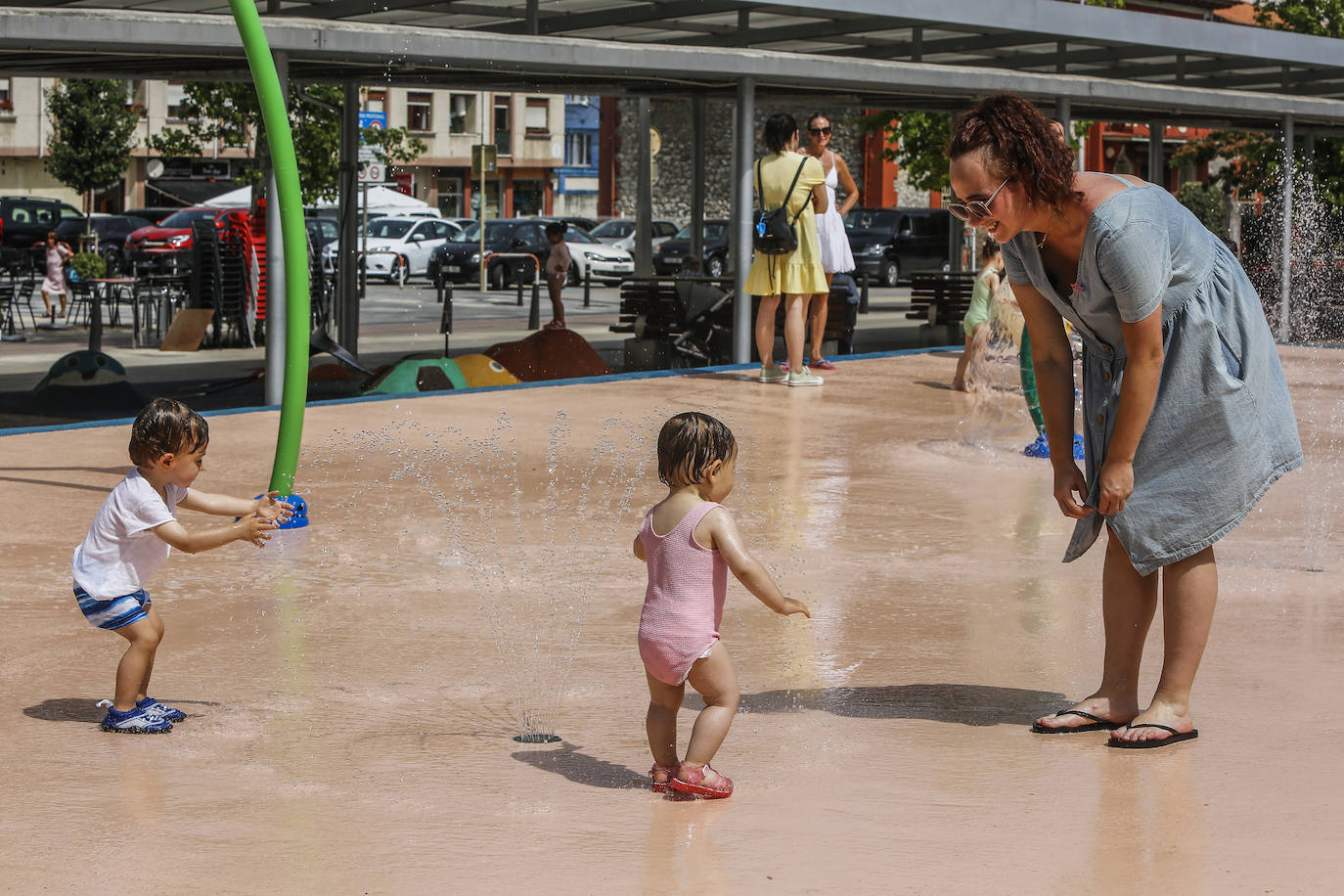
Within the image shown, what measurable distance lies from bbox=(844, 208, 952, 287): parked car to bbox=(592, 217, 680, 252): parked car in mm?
4244

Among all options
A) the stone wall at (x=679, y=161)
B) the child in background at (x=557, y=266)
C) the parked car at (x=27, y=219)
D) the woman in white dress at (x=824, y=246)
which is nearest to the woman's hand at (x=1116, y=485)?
the woman in white dress at (x=824, y=246)

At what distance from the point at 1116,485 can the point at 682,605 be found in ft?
3.85

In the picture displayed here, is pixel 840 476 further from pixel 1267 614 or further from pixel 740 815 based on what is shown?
pixel 740 815

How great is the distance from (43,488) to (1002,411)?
17.2 ft

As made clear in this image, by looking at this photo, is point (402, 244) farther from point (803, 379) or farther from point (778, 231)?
point (778, 231)

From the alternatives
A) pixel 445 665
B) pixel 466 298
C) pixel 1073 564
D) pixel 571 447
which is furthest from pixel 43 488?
pixel 466 298

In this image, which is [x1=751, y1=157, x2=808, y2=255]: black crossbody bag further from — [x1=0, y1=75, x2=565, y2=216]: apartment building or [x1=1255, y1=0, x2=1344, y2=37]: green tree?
[x1=0, y1=75, x2=565, y2=216]: apartment building

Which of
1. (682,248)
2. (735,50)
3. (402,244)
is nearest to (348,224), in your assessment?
(735,50)

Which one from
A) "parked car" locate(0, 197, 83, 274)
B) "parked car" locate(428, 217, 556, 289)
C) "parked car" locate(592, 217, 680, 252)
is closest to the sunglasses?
"parked car" locate(428, 217, 556, 289)

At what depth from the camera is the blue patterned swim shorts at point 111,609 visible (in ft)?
15.0

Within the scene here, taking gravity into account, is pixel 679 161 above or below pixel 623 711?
above

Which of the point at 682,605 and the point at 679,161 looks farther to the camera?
the point at 679,161

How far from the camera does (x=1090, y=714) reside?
4.64 m

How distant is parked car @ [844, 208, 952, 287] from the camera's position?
37.5 metres
